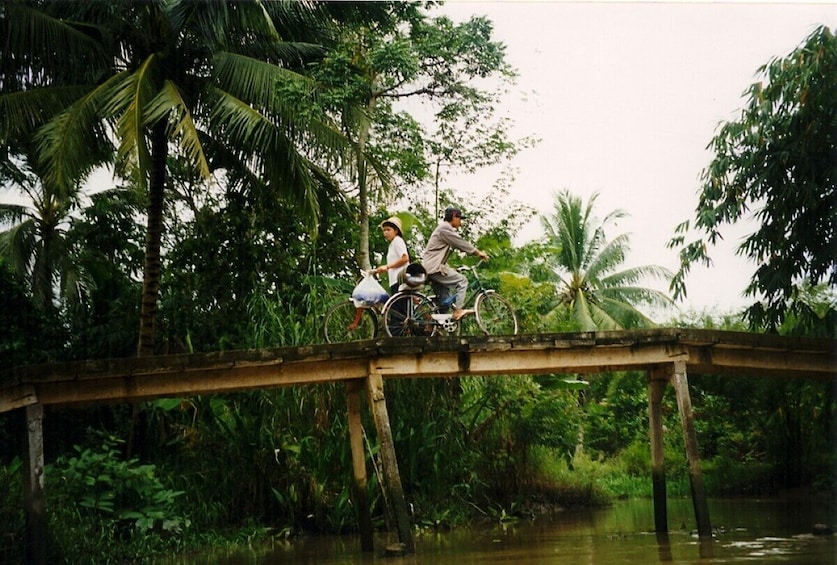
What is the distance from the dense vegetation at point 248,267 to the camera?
12.6 metres

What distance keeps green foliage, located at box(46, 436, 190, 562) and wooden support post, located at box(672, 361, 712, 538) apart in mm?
5385

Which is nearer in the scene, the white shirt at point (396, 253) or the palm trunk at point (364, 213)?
the white shirt at point (396, 253)

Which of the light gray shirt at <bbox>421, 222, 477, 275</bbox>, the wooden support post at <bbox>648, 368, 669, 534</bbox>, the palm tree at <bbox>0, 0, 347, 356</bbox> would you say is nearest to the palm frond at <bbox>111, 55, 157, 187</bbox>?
the palm tree at <bbox>0, 0, 347, 356</bbox>

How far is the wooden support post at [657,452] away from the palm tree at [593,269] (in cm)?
1081

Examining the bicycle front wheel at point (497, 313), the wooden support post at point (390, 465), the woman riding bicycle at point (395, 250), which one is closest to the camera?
the wooden support post at point (390, 465)

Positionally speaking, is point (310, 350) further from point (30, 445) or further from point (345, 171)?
point (345, 171)

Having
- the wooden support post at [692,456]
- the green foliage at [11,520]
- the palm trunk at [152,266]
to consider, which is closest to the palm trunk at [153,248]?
the palm trunk at [152,266]

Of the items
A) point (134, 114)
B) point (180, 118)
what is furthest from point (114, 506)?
point (180, 118)

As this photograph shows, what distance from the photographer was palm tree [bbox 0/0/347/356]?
495 inches

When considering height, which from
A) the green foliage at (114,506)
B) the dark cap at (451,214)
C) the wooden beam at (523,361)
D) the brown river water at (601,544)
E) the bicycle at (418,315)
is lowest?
the brown river water at (601,544)

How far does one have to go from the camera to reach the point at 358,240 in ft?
52.9

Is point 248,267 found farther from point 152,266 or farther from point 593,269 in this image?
point 593,269

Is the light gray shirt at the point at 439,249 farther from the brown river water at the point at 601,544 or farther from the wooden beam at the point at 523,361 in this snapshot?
the brown river water at the point at 601,544

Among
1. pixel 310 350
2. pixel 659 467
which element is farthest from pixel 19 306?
pixel 659 467
